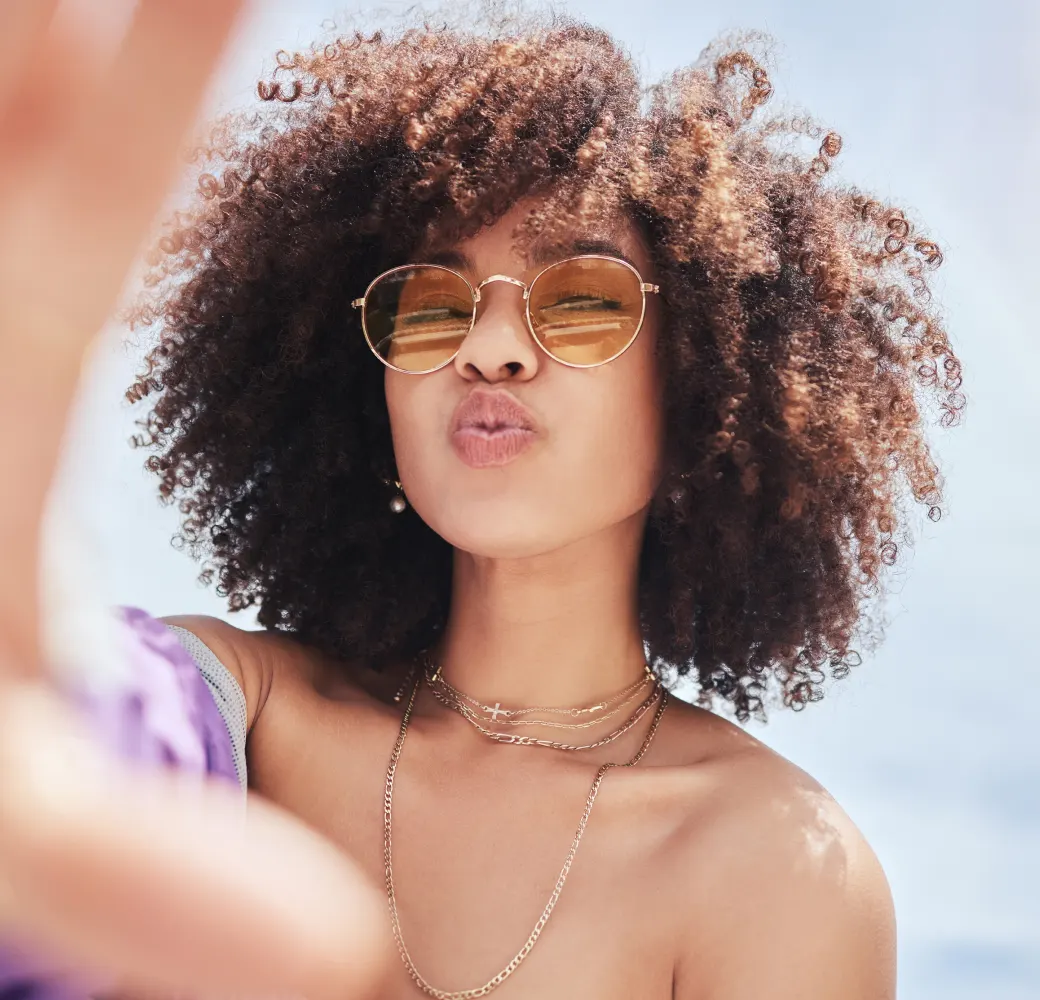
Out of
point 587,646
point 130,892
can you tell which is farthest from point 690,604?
point 130,892

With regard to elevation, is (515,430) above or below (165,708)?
above

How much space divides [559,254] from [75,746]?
1756 millimetres

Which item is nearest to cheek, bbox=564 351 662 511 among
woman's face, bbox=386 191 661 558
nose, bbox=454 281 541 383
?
woman's face, bbox=386 191 661 558

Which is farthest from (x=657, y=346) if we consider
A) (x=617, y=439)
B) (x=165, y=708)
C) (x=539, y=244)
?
(x=165, y=708)

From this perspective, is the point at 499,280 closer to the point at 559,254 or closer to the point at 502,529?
the point at 559,254

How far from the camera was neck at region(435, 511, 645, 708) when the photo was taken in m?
2.55

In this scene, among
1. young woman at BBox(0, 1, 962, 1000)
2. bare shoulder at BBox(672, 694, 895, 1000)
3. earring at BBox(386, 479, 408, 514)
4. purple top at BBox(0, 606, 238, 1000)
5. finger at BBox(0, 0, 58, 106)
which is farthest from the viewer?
earring at BBox(386, 479, 408, 514)

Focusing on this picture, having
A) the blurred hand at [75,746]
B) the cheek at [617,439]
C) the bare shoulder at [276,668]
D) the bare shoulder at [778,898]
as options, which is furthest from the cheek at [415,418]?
the blurred hand at [75,746]

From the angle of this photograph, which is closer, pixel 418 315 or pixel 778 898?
pixel 778 898

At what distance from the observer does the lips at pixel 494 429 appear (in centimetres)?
229

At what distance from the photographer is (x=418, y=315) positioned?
2.42 m

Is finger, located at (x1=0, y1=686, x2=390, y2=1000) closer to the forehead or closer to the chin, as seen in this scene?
the chin

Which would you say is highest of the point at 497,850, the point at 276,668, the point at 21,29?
the point at 21,29

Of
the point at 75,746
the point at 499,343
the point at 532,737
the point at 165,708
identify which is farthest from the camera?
the point at 532,737
